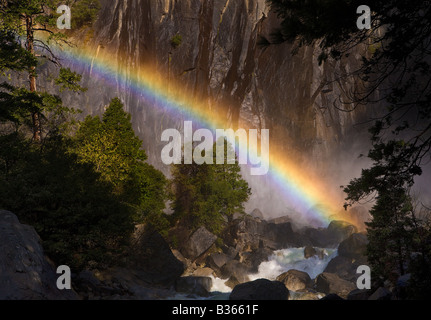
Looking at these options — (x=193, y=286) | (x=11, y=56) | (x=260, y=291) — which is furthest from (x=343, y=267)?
(x=11, y=56)

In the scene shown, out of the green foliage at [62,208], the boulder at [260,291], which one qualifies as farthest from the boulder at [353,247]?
the green foliage at [62,208]

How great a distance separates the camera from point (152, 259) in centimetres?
2519

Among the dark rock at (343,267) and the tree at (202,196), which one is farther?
the tree at (202,196)

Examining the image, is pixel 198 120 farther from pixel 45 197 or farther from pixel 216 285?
pixel 45 197

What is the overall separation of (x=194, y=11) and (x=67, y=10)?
79.3 feet

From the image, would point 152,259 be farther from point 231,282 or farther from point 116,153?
point 116,153

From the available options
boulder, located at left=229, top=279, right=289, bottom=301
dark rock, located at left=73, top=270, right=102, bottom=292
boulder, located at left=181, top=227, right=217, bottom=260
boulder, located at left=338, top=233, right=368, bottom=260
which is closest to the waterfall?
boulder, located at left=338, top=233, right=368, bottom=260

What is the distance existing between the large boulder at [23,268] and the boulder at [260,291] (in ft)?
33.0

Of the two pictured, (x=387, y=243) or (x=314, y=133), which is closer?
(x=387, y=243)

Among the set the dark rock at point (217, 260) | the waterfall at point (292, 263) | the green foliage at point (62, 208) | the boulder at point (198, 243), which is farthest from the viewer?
the waterfall at point (292, 263)

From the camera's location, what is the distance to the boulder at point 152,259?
24281mm

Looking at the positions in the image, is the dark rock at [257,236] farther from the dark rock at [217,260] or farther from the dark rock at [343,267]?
the dark rock at [343,267]
